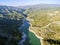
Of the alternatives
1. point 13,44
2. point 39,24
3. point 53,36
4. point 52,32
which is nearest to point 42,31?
point 52,32

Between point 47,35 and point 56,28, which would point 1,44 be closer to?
point 47,35

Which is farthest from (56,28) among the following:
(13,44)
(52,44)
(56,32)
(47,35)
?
(13,44)

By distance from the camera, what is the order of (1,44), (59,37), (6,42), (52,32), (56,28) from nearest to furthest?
(1,44)
(6,42)
(59,37)
(52,32)
(56,28)

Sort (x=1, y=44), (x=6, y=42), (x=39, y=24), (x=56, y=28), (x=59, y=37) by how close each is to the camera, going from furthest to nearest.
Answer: (x=39, y=24)
(x=56, y=28)
(x=59, y=37)
(x=6, y=42)
(x=1, y=44)

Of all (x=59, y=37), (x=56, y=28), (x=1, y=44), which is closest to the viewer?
(x=1, y=44)

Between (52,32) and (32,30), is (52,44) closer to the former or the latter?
(52,32)

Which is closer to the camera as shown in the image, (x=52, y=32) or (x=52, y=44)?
(x=52, y=44)

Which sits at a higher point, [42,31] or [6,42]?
[6,42]

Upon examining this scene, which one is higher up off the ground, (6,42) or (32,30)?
(6,42)

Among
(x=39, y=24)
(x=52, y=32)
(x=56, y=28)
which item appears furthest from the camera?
(x=39, y=24)
